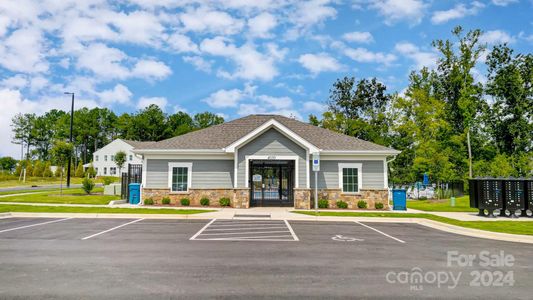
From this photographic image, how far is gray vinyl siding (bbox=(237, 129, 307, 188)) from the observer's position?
20859 mm

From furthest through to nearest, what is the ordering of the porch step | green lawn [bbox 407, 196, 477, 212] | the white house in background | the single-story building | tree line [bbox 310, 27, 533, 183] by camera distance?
Result: the white house in background, tree line [bbox 310, 27, 533, 183], green lawn [bbox 407, 196, 477, 212], the single-story building, the porch step

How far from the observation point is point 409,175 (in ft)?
133

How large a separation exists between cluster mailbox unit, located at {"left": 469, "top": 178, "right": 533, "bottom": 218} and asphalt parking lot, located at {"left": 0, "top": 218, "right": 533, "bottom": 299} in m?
6.23

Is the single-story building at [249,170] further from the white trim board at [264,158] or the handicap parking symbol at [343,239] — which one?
the handicap parking symbol at [343,239]

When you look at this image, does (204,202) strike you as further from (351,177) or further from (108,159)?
(108,159)

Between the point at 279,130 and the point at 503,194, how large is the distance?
1186cm

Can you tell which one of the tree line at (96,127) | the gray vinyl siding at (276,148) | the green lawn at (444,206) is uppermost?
the tree line at (96,127)

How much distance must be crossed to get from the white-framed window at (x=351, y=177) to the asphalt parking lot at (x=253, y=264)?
29.7 ft

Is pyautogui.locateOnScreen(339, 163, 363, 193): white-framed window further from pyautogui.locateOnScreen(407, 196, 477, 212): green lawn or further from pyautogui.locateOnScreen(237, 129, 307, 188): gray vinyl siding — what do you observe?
pyautogui.locateOnScreen(407, 196, 477, 212): green lawn

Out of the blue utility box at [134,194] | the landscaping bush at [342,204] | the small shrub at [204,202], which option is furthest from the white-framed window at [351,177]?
the blue utility box at [134,194]

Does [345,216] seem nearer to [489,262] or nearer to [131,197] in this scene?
[489,262]

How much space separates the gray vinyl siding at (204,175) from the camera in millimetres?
21594

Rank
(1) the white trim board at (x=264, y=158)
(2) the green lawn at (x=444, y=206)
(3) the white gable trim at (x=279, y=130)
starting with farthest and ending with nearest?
(2) the green lawn at (x=444, y=206) < (1) the white trim board at (x=264, y=158) < (3) the white gable trim at (x=279, y=130)

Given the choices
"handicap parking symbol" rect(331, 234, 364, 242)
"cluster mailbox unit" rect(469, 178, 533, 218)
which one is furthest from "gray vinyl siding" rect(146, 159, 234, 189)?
"cluster mailbox unit" rect(469, 178, 533, 218)
